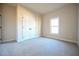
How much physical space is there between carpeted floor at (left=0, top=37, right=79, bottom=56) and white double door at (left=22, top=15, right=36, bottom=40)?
129mm

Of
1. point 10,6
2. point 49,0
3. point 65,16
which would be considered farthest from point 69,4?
point 10,6

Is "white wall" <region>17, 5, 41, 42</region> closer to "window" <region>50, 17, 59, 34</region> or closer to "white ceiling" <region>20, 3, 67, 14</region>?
"white ceiling" <region>20, 3, 67, 14</region>

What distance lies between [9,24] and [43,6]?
2.62 ft

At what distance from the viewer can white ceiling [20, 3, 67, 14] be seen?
210 cm

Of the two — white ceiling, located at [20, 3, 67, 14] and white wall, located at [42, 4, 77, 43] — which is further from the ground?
white ceiling, located at [20, 3, 67, 14]

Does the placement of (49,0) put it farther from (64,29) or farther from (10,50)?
(10,50)

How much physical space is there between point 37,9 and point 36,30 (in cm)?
45

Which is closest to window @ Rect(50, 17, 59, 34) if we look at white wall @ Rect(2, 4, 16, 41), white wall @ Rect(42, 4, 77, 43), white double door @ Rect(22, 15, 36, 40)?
white wall @ Rect(42, 4, 77, 43)

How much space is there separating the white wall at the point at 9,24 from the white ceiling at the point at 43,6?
330 millimetres

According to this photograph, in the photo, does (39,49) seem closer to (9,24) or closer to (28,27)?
(28,27)

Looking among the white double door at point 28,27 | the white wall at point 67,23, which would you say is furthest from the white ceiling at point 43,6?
the white double door at point 28,27

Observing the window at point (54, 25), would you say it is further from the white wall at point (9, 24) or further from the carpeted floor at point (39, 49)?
the white wall at point (9, 24)

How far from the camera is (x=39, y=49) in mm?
2100

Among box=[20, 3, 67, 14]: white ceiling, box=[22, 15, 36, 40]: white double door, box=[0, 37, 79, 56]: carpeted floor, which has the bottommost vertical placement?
box=[0, 37, 79, 56]: carpeted floor
